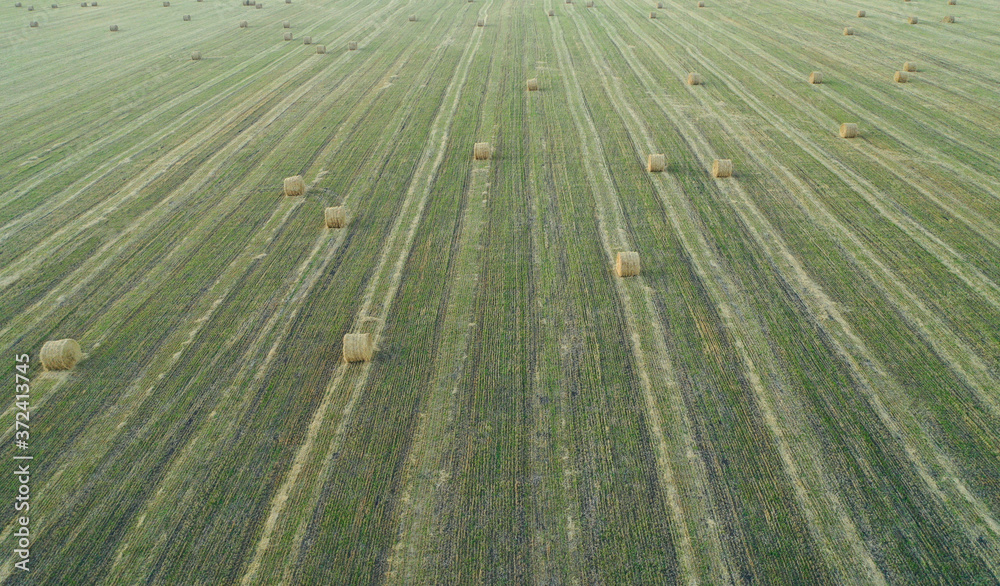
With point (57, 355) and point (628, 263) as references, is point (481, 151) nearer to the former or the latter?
point (628, 263)

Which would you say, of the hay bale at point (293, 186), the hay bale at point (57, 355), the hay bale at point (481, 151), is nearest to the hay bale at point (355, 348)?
the hay bale at point (57, 355)

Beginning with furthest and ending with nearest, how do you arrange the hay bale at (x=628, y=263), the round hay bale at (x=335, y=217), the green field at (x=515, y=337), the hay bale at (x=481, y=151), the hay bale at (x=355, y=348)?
the hay bale at (x=481, y=151) < the round hay bale at (x=335, y=217) < the hay bale at (x=628, y=263) < the hay bale at (x=355, y=348) < the green field at (x=515, y=337)

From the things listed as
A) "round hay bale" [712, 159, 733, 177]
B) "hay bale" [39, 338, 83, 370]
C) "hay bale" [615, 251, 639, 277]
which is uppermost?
"round hay bale" [712, 159, 733, 177]

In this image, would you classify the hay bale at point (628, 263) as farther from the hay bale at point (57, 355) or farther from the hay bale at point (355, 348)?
the hay bale at point (57, 355)

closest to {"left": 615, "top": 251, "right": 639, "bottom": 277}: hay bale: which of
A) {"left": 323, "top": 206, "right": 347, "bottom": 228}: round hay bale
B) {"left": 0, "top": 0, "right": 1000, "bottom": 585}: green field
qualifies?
{"left": 0, "top": 0, "right": 1000, "bottom": 585}: green field

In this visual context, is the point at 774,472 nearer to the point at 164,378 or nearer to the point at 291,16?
the point at 164,378

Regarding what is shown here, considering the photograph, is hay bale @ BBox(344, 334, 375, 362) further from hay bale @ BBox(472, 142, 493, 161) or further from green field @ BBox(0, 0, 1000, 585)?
hay bale @ BBox(472, 142, 493, 161)

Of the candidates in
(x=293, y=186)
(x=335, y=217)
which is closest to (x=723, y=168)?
(x=335, y=217)
